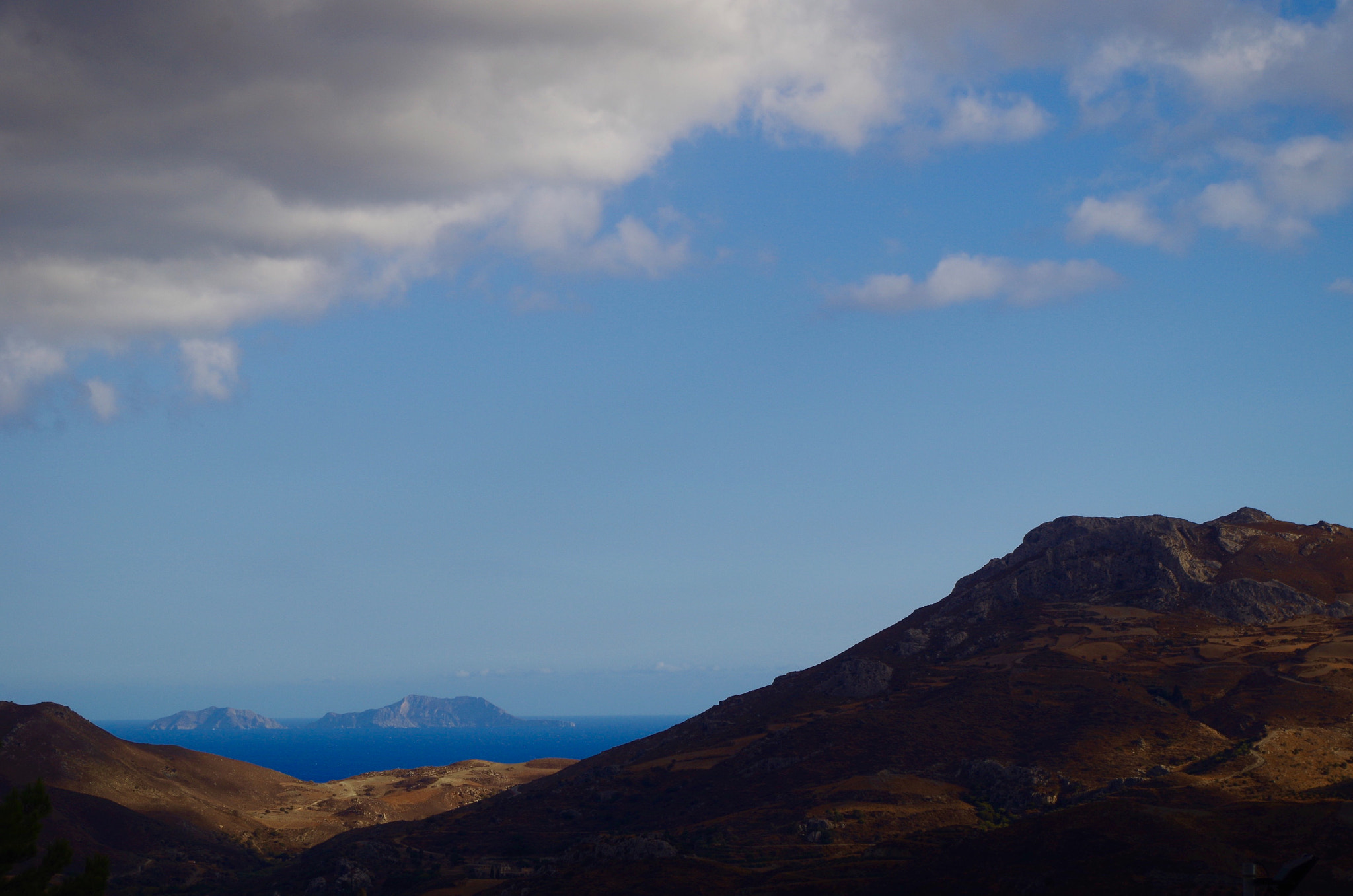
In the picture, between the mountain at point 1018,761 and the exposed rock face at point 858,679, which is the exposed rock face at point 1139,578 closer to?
the mountain at point 1018,761

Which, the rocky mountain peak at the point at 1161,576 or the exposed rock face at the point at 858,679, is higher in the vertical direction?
the rocky mountain peak at the point at 1161,576

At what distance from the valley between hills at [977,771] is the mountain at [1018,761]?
12.6 inches

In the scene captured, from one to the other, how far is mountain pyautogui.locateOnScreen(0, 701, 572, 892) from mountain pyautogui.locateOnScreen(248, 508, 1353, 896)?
1599 cm

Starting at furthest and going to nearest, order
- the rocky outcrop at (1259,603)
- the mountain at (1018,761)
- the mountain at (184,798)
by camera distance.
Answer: the rocky outcrop at (1259,603) < the mountain at (184,798) < the mountain at (1018,761)

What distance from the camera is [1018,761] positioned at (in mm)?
103000

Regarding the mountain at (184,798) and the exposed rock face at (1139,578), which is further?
the exposed rock face at (1139,578)

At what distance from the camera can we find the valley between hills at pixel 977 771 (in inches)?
2827

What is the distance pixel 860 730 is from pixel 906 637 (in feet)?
103

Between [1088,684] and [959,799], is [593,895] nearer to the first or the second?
[959,799]

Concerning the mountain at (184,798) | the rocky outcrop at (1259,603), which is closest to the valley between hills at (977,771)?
the rocky outcrop at (1259,603)

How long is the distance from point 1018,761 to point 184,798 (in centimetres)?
11614

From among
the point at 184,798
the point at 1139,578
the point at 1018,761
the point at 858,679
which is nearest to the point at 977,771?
the point at 1018,761

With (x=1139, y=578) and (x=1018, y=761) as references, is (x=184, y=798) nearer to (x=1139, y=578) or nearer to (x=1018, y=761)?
(x=1018, y=761)

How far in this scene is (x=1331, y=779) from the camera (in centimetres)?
9019
